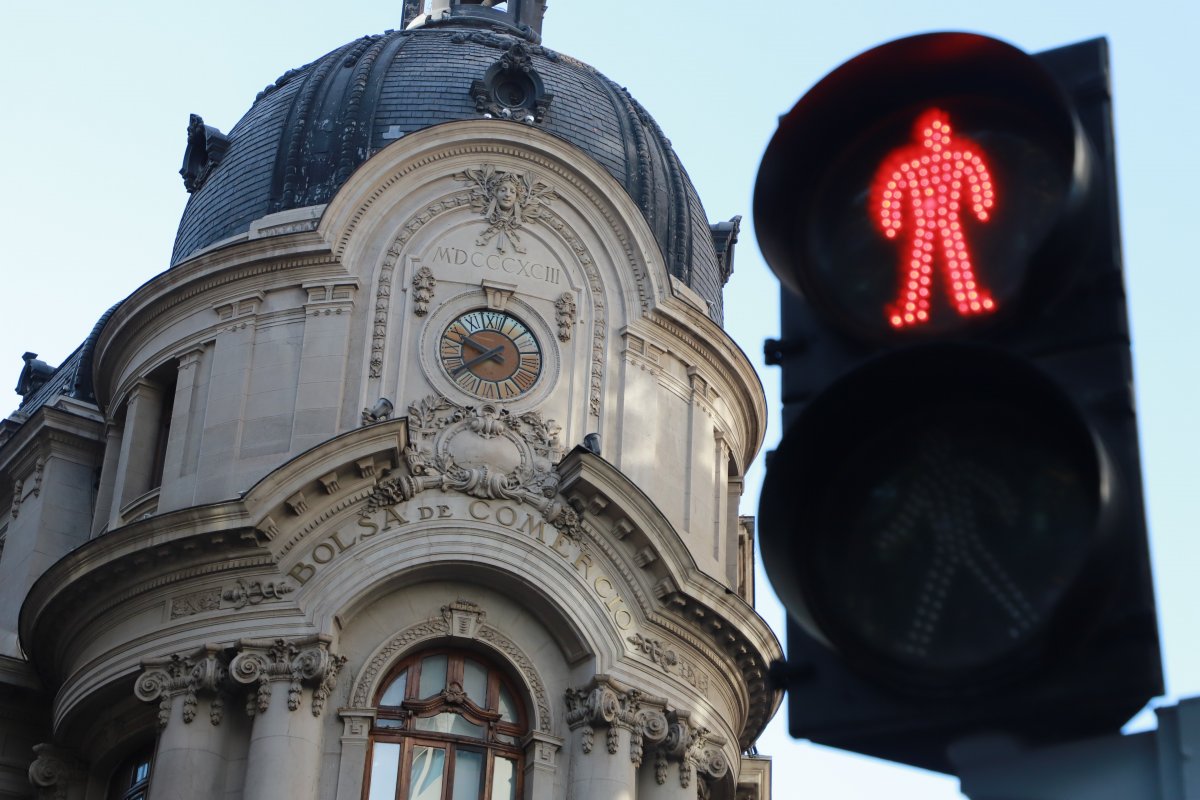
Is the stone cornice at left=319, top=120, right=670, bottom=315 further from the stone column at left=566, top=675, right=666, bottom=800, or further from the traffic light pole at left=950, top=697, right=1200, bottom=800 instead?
the traffic light pole at left=950, top=697, right=1200, bottom=800

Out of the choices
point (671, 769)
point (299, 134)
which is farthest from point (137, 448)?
point (671, 769)

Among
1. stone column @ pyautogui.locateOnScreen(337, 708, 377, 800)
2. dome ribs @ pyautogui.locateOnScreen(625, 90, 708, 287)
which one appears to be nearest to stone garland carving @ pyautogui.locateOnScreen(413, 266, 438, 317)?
dome ribs @ pyautogui.locateOnScreen(625, 90, 708, 287)

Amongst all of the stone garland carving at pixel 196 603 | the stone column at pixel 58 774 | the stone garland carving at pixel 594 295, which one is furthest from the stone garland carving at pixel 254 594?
the stone garland carving at pixel 594 295

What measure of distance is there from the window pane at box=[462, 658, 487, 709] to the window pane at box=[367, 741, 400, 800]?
1221mm

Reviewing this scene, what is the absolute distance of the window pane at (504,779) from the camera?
2322 centimetres

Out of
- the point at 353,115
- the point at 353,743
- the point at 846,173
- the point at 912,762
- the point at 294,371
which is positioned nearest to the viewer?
the point at 912,762

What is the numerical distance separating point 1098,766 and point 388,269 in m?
23.1

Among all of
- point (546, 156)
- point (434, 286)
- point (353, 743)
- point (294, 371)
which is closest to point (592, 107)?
point (546, 156)

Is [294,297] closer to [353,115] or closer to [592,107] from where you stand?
[353,115]

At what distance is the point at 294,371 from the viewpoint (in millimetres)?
25234

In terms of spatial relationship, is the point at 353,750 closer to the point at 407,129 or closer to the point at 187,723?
the point at 187,723

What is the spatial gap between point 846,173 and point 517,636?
2038 centimetres

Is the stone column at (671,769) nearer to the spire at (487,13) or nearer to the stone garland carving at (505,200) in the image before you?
the stone garland carving at (505,200)

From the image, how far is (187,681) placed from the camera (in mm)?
22641
